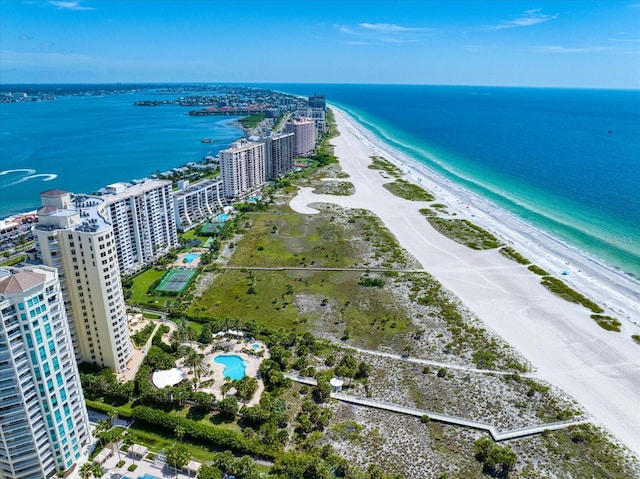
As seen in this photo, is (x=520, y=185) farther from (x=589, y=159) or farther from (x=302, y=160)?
(x=302, y=160)

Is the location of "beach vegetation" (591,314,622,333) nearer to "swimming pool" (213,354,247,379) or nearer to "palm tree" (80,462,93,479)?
"swimming pool" (213,354,247,379)

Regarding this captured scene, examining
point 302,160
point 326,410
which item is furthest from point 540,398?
point 302,160

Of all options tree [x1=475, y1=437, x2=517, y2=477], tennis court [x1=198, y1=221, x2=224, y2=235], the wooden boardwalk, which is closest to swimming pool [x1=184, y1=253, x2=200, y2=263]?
tennis court [x1=198, y1=221, x2=224, y2=235]

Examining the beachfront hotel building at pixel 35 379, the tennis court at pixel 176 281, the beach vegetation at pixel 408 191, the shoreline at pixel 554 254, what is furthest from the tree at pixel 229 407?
the beach vegetation at pixel 408 191

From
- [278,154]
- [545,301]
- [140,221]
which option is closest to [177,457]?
[140,221]

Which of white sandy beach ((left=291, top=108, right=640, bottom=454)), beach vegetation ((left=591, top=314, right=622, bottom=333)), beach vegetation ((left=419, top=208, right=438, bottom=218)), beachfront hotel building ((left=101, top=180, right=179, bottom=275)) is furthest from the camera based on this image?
beach vegetation ((left=419, top=208, right=438, bottom=218))

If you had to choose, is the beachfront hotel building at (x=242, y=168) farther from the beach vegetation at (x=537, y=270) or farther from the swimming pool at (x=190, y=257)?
the beach vegetation at (x=537, y=270)

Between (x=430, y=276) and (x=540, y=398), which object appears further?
(x=430, y=276)
